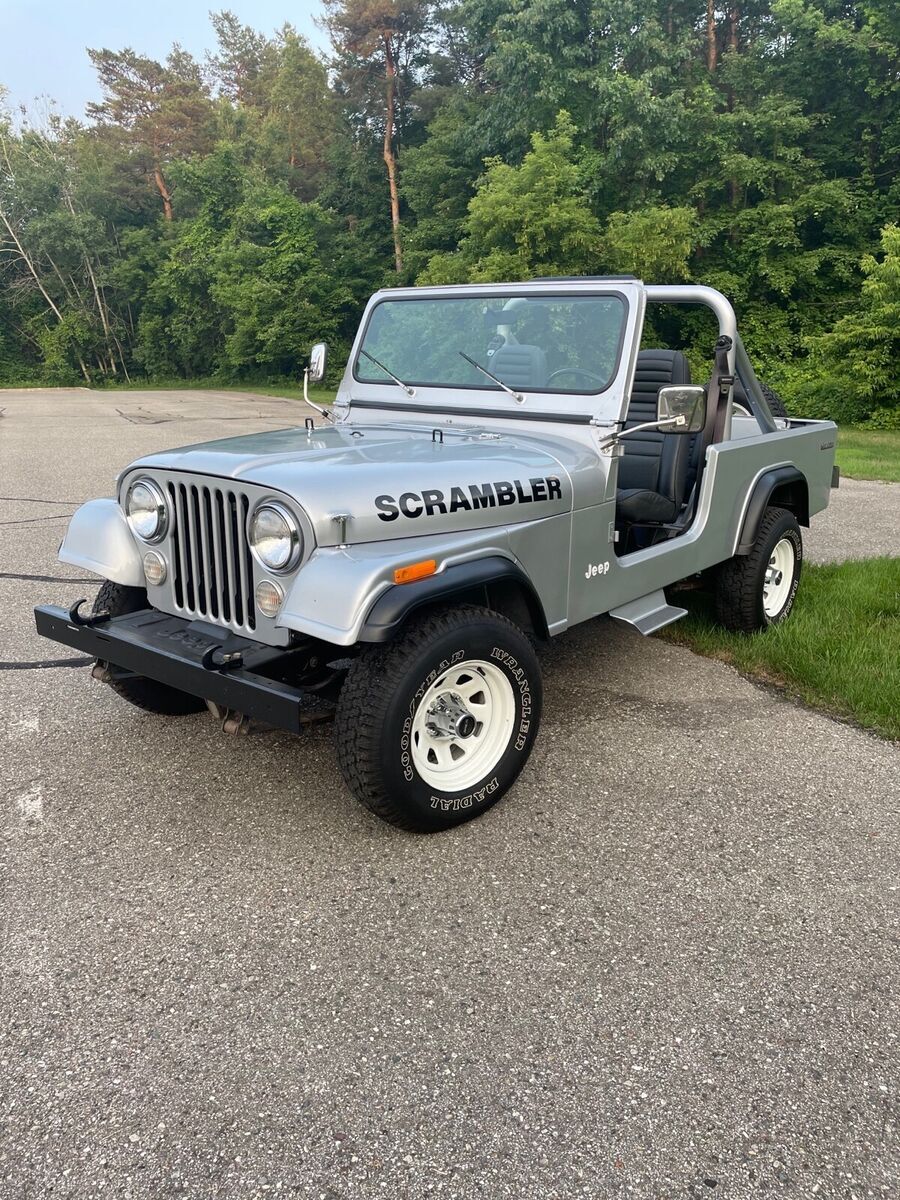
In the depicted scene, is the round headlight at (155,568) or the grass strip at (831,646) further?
the grass strip at (831,646)

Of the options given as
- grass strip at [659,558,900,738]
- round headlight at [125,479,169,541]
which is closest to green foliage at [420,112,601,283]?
grass strip at [659,558,900,738]

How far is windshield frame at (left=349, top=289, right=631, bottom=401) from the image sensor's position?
380cm

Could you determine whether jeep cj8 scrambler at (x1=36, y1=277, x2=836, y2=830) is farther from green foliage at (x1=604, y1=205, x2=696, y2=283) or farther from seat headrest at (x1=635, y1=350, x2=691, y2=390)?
green foliage at (x1=604, y1=205, x2=696, y2=283)

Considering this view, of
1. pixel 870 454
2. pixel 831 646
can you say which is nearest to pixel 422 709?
pixel 831 646

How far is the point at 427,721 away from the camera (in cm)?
302

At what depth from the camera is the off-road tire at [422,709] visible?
8.98 ft

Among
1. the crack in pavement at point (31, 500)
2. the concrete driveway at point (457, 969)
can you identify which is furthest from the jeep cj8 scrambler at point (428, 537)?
the crack in pavement at point (31, 500)

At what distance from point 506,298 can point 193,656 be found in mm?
2255

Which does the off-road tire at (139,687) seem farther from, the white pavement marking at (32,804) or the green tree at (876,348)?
the green tree at (876,348)

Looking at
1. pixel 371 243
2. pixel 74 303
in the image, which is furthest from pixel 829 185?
pixel 74 303

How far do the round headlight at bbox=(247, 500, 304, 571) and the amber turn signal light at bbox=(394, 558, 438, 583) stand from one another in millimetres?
329

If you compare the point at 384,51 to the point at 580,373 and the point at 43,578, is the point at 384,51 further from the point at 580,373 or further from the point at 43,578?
the point at 580,373

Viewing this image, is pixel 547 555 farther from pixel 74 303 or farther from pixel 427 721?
pixel 74 303

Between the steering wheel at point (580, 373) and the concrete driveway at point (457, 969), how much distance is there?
147cm
